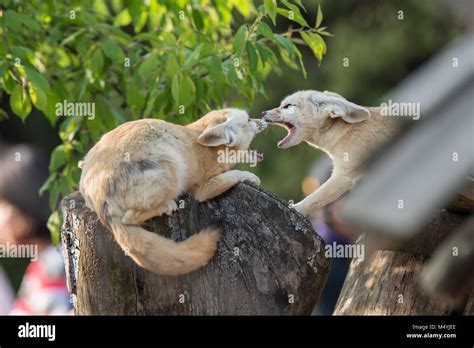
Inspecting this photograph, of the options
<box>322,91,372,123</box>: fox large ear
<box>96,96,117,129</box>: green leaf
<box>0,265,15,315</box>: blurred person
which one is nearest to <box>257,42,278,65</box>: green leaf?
<box>322,91,372,123</box>: fox large ear

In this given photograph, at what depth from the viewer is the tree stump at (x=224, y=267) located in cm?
335

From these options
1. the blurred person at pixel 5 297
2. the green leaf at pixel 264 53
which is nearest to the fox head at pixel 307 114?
the green leaf at pixel 264 53

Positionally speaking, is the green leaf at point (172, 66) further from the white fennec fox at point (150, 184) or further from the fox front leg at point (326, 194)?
the fox front leg at point (326, 194)

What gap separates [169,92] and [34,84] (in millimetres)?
856

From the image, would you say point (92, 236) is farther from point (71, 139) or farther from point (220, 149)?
point (71, 139)

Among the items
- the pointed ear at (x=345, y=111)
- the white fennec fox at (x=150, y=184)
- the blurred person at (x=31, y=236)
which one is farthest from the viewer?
the blurred person at (x=31, y=236)

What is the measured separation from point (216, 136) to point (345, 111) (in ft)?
3.20

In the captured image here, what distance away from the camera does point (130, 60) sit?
4.86 m

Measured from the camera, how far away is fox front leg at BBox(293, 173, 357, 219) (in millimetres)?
4180

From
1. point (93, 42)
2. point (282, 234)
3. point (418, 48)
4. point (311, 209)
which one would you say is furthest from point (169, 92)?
point (418, 48)

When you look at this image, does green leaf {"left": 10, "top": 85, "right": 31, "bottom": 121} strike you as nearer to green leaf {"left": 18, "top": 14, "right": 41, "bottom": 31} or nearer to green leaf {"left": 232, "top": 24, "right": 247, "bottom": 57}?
green leaf {"left": 18, "top": 14, "right": 41, "bottom": 31}

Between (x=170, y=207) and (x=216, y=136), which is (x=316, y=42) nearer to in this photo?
(x=216, y=136)

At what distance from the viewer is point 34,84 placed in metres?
4.19

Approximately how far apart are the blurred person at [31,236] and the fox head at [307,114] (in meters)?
1.72
